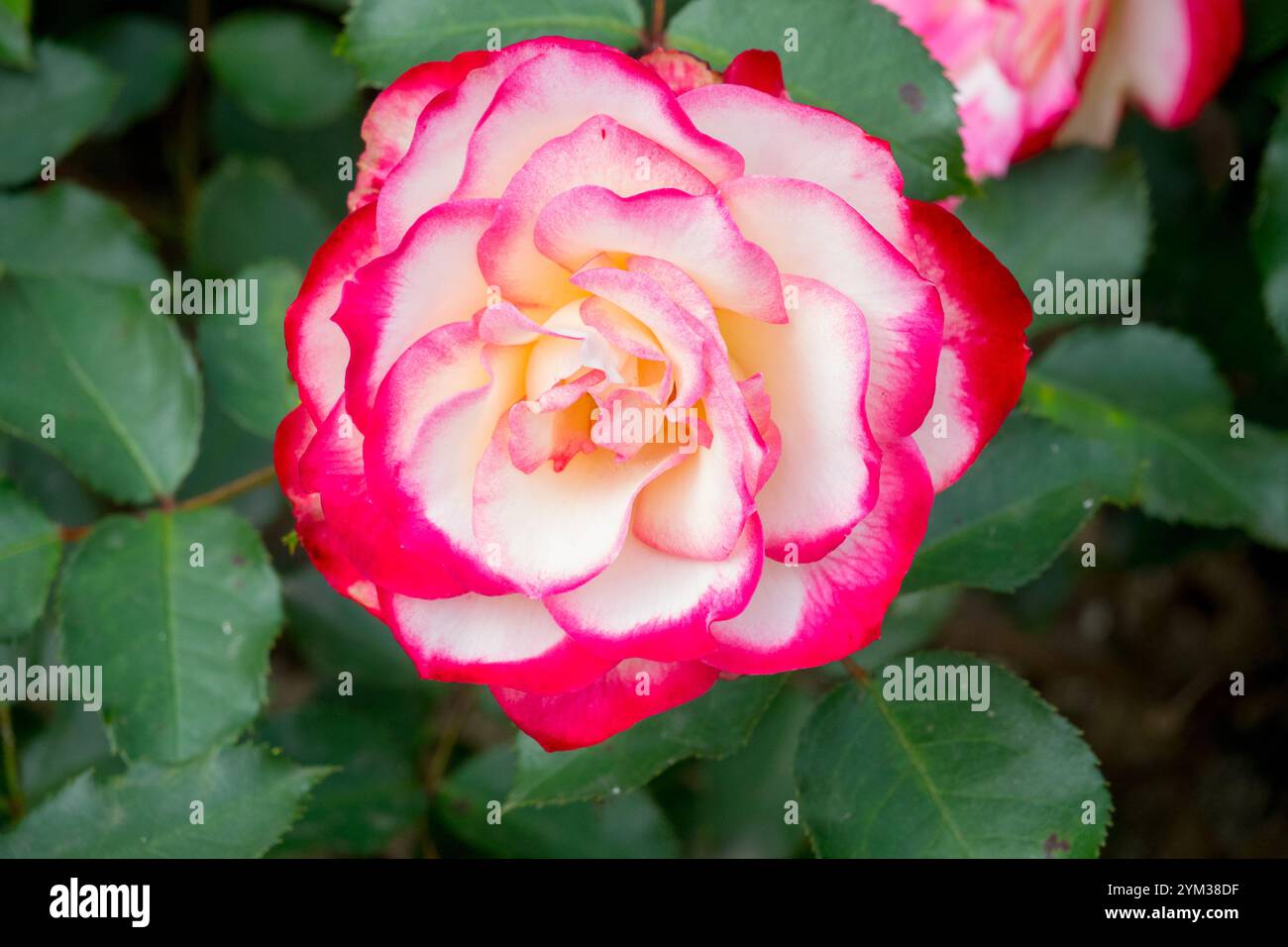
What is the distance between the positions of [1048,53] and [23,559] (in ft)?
3.41

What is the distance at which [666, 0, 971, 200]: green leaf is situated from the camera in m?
0.85

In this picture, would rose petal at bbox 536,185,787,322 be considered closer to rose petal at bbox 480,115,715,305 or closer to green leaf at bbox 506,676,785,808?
rose petal at bbox 480,115,715,305

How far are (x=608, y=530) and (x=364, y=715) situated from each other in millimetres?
760

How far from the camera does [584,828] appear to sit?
4.10 ft

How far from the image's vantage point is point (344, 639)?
1377mm

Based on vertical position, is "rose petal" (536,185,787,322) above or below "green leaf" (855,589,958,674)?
above

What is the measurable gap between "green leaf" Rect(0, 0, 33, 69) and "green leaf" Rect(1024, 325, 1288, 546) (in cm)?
110

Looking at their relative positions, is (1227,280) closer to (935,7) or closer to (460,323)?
(935,7)

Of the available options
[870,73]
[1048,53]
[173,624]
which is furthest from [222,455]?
[1048,53]

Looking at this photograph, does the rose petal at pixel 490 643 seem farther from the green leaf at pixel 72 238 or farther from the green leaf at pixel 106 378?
the green leaf at pixel 72 238

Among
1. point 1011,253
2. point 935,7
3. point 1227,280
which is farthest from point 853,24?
point 1227,280

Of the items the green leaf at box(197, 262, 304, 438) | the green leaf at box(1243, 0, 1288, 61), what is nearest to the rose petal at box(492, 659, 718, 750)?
the green leaf at box(197, 262, 304, 438)

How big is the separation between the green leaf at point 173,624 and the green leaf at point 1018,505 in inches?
22.3
